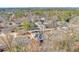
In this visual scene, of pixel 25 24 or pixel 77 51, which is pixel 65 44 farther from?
pixel 25 24

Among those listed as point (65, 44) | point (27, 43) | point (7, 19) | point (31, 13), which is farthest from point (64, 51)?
point (7, 19)

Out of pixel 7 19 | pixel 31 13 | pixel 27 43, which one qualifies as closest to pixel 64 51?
pixel 27 43

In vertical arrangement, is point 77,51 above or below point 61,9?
below

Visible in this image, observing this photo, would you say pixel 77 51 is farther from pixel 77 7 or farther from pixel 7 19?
pixel 7 19

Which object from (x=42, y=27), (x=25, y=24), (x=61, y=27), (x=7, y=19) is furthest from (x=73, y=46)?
(x=7, y=19)
